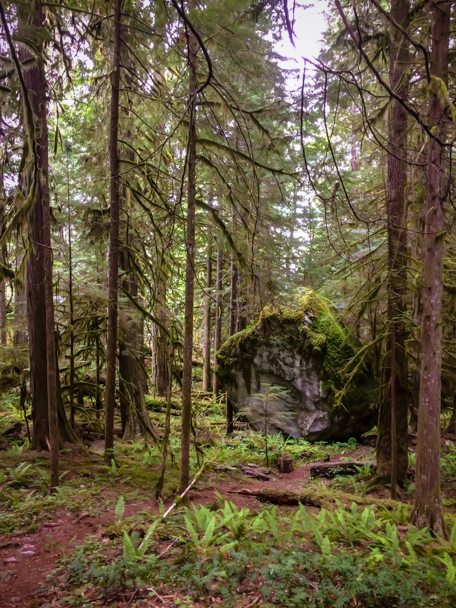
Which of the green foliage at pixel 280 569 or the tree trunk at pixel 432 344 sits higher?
the tree trunk at pixel 432 344

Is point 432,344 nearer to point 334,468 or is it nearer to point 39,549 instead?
point 334,468

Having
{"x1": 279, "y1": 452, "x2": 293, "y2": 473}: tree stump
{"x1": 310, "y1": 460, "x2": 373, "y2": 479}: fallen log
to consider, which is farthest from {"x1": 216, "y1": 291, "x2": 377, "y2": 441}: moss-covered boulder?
{"x1": 310, "y1": 460, "x2": 373, "y2": 479}: fallen log

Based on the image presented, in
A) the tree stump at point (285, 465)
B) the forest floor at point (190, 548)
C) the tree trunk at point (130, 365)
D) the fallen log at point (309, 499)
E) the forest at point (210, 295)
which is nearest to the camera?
the forest floor at point (190, 548)

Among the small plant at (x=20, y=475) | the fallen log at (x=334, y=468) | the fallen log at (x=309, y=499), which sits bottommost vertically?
the fallen log at (x=334, y=468)

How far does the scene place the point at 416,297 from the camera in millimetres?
6988

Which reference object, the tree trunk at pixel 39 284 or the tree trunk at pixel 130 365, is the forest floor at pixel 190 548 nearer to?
the tree trunk at pixel 39 284

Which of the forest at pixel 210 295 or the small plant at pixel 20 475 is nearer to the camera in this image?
the forest at pixel 210 295

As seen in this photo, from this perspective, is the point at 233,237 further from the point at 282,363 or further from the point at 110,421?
the point at 282,363

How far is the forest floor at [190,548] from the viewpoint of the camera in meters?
3.46

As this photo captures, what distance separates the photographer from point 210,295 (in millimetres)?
6559

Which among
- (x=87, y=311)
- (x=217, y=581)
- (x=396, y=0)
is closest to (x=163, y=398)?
(x=87, y=311)

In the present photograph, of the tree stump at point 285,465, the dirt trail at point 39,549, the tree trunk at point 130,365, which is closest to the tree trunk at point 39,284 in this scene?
the dirt trail at point 39,549

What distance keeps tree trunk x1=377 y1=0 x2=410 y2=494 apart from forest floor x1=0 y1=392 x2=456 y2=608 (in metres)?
1.17

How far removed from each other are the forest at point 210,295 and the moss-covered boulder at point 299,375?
1.02 metres
